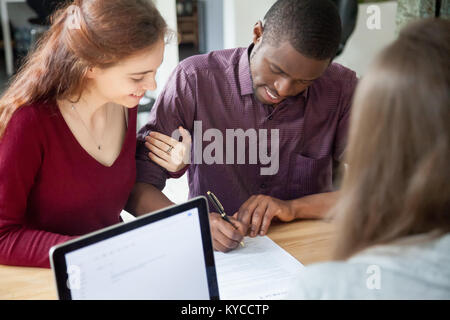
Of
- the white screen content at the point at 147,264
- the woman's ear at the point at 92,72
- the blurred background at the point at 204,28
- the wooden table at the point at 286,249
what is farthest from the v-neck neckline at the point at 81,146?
the blurred background at the point at 204,28

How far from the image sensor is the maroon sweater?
1039 mm

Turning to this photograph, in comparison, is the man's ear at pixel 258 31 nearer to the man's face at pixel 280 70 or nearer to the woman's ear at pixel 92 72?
the man's face at pixel 280 70

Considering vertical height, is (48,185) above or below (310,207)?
above

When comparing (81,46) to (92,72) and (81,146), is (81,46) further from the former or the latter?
(81,146)

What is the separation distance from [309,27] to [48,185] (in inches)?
30.3

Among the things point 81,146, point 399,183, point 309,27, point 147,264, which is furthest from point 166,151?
point 399,183

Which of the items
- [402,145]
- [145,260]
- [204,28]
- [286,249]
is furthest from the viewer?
[204,28]

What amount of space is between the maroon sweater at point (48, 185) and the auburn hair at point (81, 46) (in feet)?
0.15

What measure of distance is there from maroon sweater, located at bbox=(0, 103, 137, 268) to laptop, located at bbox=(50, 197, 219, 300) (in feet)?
1.23

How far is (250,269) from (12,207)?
1.81 feet

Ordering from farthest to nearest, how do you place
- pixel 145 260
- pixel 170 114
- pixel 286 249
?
pixel 170 114
pixel 286 249
pixel 145 260

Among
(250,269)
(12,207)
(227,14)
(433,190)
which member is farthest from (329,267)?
(227,14)

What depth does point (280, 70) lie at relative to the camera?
1304 mm

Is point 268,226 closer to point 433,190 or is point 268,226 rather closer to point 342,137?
point 342,137
